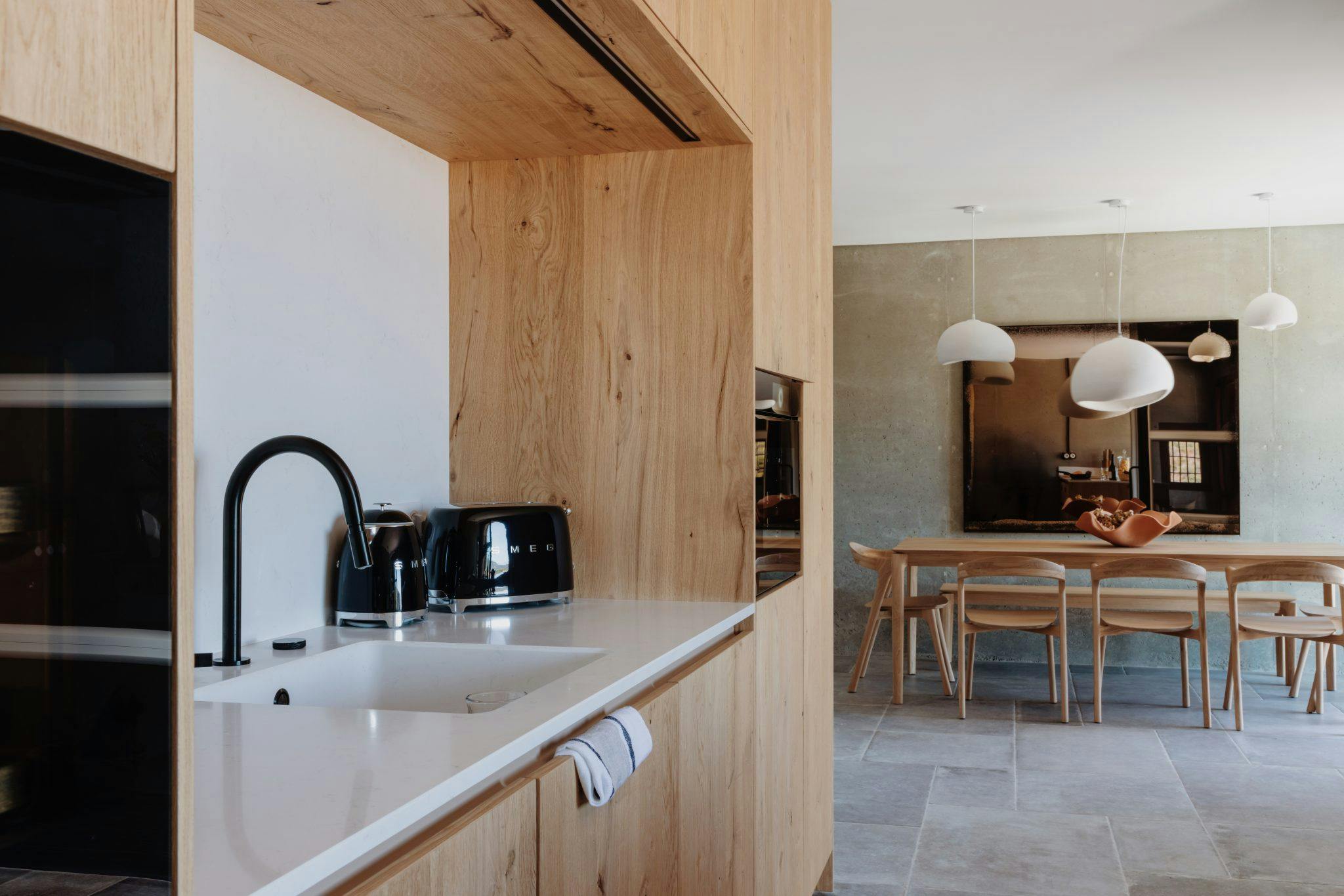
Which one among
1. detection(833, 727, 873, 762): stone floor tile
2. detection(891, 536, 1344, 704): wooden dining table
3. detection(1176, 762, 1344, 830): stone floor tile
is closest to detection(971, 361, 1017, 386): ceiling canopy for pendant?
detection(891, 536, 1344, 704): wooden dining table

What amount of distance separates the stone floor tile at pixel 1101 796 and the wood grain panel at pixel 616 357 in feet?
7.90

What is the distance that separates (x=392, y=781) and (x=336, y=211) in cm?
135

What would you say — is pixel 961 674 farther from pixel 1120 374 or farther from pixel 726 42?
pixel 726 42

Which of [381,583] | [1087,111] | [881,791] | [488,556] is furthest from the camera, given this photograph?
[1087,111]

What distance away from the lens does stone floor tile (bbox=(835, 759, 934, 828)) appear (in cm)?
405

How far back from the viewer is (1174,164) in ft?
17.7

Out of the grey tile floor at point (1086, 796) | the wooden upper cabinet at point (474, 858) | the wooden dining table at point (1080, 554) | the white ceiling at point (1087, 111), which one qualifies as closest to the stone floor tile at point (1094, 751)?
the grey tile floor at point (1086, 796)

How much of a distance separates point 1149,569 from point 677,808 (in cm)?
439

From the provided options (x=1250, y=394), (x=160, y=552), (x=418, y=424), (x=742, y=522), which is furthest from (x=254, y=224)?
(x=1250, y=394)

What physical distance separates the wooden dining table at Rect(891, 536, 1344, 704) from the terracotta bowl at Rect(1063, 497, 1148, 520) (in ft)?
0.82

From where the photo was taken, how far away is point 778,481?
2631mm

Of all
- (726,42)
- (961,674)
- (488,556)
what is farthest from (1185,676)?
(726,42)

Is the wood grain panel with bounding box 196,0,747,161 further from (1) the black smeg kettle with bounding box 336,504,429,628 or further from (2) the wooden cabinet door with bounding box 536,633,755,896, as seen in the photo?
(2) the wooden cabinet door with bounding box 536,633,755,896

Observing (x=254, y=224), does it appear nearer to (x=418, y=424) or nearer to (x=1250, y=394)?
(x=418, y=424)
